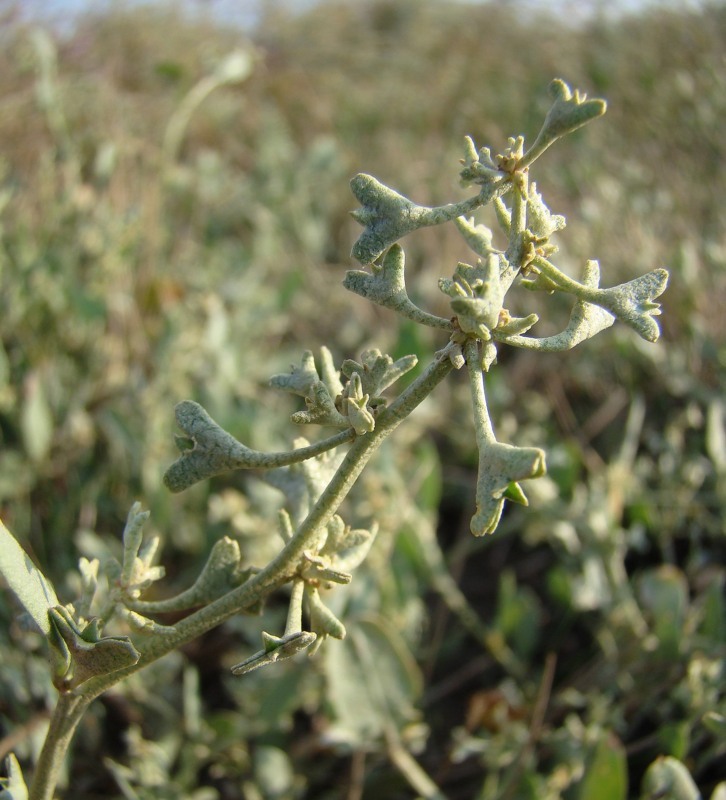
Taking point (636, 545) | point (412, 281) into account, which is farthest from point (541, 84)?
point (636, 545)

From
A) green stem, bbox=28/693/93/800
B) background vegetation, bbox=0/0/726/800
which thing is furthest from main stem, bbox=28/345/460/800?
background vegetation, bbox=0/0/726/800

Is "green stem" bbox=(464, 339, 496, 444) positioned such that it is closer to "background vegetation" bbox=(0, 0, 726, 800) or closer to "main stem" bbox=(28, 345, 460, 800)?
"main stem" bbox=(28, 345, 460, 800)

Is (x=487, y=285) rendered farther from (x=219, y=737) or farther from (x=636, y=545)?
(x=636, y=545)

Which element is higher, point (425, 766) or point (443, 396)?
point (443, 396)

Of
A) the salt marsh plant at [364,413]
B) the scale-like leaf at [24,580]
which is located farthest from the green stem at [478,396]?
the scale-like leaf at [24,580]

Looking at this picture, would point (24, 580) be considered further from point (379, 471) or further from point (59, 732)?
point (379, 471)

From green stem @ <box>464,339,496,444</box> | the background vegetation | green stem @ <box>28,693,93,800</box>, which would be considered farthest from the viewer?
the background vegetation

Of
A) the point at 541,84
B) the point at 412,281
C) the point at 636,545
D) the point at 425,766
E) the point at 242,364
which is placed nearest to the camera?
the point at 425,766

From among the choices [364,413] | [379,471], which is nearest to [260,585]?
[364,413]
